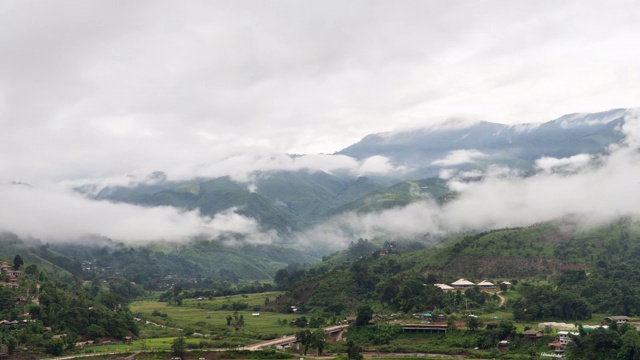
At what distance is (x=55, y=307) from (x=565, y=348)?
81.1m

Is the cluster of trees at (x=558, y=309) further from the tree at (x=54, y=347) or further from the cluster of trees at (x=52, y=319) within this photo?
the tree at (x=54, y=347)

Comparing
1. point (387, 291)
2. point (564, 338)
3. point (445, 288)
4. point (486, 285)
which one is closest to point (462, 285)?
point (486, 285)

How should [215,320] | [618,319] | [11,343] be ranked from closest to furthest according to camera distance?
1. [11,343]
2. [618,319]
3. [215,320]

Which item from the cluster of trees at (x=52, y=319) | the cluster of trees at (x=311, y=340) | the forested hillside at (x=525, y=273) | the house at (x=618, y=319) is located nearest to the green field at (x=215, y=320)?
the cluster of trees at (x=52, y=319)

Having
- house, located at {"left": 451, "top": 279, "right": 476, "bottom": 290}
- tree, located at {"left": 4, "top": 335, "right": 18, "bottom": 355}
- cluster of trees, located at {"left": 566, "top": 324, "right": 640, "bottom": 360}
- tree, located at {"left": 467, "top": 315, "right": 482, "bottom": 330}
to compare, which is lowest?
cluster of trees, located at {"left": 566, "top": 324, "right": 640, "bottom": 360}

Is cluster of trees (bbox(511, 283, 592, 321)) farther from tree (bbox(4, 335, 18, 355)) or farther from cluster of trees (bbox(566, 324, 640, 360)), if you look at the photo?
tree (bbox(4, 335, 18, 355))

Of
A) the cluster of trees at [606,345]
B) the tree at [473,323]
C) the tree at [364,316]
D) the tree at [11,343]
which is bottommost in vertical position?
the cluster of trees at [606,345]

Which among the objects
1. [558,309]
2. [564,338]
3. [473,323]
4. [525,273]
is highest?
[525,273]

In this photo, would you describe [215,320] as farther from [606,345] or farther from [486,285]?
[606,345]

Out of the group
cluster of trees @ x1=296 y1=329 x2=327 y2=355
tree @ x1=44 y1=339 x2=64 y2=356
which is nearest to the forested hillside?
cluster of trees @ x1=296 y1=329 x2=327 y2=355

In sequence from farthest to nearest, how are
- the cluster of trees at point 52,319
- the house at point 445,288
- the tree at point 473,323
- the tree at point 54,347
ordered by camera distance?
the house at point 445,288 → the tree at point 473,323 → the cluster of trees at point 52,319 → the tree at point 54,347

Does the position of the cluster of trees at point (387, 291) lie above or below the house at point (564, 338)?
above

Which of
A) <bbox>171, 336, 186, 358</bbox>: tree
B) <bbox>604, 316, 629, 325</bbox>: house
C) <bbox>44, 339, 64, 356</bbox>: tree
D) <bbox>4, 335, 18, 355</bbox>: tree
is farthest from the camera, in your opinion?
<bbox>604, 316, 629, 325</bbox>: house

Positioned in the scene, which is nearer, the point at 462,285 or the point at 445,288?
the point at 445,288
